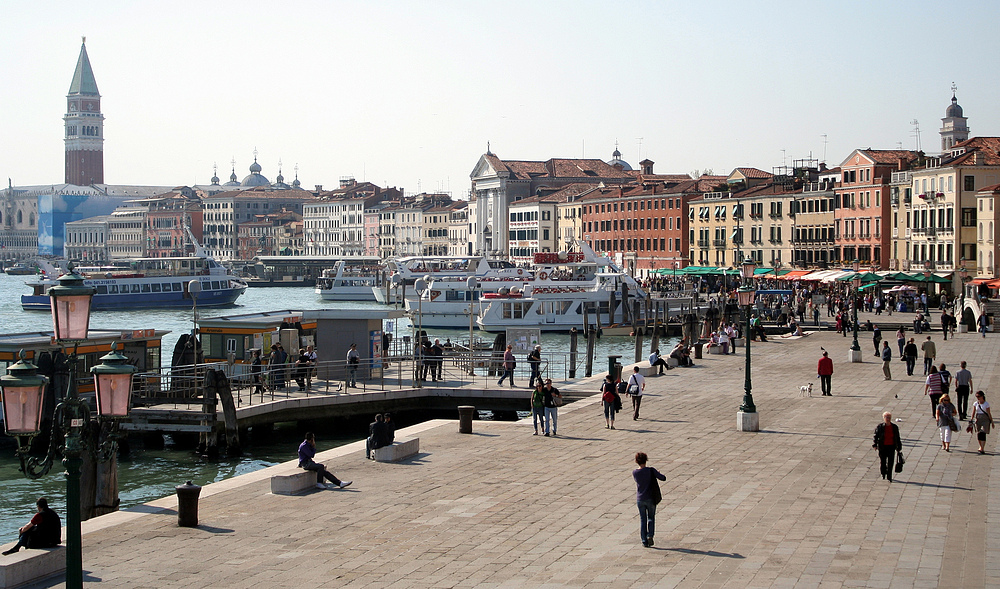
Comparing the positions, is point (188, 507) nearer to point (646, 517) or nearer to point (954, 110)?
point (646, 517)

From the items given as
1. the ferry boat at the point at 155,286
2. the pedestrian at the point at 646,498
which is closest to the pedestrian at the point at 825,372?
the pedestrian at the point at 646,498

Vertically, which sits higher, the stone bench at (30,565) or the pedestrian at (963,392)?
the pedestrian at (963,392)

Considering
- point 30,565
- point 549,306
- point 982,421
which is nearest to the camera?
point 30,565

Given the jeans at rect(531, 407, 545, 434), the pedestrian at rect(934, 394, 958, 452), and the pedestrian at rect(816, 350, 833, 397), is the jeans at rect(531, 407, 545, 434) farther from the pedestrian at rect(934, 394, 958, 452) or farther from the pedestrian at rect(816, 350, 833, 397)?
the pedestrian at rect(816, 350, 833, 397)

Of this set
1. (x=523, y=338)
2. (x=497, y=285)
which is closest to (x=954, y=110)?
(x=497, y=285)

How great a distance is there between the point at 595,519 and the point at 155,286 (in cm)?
Answer: 7366

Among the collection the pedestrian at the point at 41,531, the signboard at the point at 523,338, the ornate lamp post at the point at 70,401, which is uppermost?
the ornate lamp post at the point at 70,401

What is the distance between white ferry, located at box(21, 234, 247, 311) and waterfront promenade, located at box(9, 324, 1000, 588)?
213 ft

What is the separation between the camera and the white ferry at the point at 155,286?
79375mm

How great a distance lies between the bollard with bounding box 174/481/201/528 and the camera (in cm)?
1270

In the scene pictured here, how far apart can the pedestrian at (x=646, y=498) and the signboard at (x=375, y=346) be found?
603 inches

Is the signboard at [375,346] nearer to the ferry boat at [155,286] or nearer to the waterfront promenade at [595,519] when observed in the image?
the waterfront promenade at [595,519]

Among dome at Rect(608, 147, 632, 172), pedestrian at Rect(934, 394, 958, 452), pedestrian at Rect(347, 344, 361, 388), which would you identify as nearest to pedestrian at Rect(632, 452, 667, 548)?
pedestrian at Rect(934, 394, 958, 452)

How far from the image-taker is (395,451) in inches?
662
